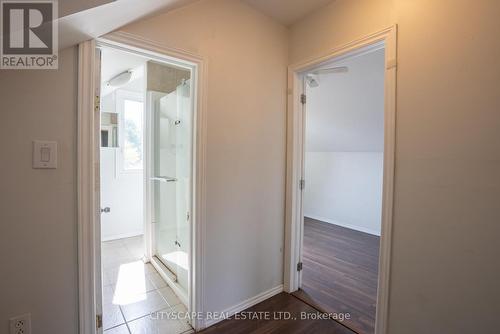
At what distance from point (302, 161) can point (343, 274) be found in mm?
1459

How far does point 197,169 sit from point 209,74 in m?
0.72

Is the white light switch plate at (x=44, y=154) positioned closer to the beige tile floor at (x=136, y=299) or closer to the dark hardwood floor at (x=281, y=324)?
the beige tile floor at (x=136, y=299)

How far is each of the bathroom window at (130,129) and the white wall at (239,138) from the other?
2392mm

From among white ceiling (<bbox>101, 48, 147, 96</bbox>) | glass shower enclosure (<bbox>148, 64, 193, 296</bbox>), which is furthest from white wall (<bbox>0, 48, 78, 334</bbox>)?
white ceiling (<bbox>101, 48, 147, 96</bbox>)

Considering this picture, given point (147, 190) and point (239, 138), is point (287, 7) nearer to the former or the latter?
point (239, 138)

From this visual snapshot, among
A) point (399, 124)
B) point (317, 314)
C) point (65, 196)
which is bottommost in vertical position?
point (317, 314)

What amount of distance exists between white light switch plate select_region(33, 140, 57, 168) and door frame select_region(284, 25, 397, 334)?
175 cm

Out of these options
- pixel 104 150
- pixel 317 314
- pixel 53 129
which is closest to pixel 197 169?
pixel 53 129

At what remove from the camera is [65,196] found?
50.0 inches

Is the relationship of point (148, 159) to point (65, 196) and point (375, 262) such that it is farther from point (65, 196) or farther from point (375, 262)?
point (375, 262)

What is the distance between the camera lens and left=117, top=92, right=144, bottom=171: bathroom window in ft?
12.3

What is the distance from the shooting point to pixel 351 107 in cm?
331

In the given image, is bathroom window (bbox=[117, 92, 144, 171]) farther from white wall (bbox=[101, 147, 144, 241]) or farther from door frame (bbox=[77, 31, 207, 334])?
door frame (bbox=[77, 31, 207, 334])

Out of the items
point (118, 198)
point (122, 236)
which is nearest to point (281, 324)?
point (122, 236)
